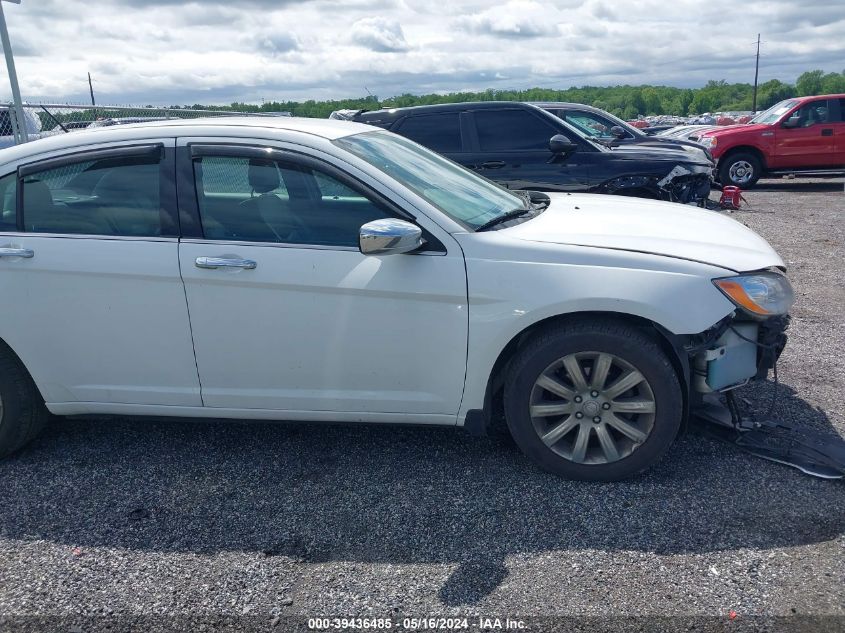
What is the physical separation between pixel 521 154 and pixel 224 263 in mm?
6045

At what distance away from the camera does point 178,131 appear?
399 cm

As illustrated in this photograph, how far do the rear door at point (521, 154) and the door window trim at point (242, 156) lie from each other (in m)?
5.33

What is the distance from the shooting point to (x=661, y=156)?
30.1 feet

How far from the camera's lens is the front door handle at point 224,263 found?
12.2ft

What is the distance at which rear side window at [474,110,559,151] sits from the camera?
9.17 m

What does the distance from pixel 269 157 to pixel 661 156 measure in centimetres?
649

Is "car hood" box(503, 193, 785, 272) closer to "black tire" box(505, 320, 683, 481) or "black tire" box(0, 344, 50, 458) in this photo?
"black tire" box(505, 320, 683, 481)

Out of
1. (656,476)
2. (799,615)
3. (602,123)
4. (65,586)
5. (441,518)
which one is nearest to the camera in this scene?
(799,615)

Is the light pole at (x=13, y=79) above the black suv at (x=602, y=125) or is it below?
above

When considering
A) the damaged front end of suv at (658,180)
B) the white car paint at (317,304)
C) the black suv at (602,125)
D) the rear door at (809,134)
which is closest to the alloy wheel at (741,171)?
the rear door at (809,134)

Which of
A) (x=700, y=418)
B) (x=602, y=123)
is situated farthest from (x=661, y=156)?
(x=700, y=418)

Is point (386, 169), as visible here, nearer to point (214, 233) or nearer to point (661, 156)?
point (214, 233)

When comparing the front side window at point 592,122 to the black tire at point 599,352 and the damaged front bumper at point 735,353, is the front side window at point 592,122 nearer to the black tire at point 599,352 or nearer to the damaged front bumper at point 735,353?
the damaged front bumper at point 735,353

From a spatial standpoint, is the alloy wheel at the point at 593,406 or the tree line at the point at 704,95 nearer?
the alloy wheel at the point at 593,406
